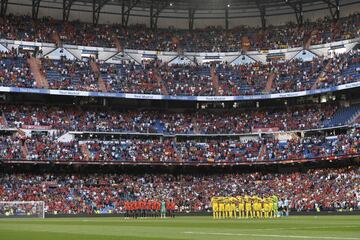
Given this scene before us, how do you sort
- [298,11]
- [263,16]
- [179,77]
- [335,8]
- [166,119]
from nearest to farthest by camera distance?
[166,119] → [179,77] → [335,8] → [298,11] → [263,16]

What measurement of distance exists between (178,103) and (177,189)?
14731 mm

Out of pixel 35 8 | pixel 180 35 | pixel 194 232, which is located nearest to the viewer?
pixel 194 232

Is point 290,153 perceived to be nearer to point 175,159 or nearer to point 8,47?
point 175,159

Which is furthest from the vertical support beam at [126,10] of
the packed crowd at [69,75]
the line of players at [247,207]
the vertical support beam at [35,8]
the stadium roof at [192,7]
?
the line of players at [247,207]

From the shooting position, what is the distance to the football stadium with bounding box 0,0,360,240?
66.2 metres

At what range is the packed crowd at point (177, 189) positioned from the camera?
198 feet

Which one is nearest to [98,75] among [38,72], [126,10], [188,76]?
[38,72]

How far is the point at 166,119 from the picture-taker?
7794 cm

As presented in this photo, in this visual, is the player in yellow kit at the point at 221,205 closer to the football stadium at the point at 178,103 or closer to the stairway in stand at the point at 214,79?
the football stadium at the point at 178,103

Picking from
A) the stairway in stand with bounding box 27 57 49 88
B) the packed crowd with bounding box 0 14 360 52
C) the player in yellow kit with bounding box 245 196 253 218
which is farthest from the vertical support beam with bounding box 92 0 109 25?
the player in yellow kit with bounding box 245 196 253 218

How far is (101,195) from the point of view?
6475 centimetres

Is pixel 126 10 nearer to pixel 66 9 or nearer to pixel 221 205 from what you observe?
pixel 66 9

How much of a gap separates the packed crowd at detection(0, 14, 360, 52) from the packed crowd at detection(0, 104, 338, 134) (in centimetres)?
975

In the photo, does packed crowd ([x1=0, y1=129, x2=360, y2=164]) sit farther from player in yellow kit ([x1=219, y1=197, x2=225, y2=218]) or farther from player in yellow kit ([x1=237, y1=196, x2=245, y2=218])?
player in yellow kit ([x1=237, y1=196, x2=245, y2=218])
